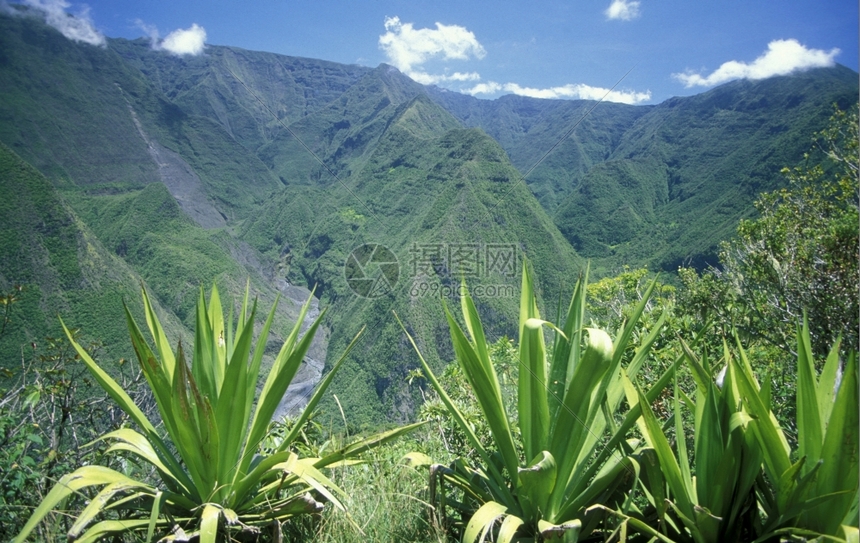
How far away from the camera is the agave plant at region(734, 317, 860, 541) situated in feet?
4.36

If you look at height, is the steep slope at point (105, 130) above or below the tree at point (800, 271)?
above

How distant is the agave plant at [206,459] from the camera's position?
5.42 ft

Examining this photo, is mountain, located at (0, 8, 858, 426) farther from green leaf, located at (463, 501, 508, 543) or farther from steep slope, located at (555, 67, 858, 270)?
green leaf, located at (463, 501, 508, 543)

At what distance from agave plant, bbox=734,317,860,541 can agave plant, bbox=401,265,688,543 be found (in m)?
0.36

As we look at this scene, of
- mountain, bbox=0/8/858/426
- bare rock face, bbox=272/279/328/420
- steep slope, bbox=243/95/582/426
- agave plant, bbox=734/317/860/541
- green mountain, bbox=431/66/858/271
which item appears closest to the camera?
agave plant, bbox=734/317/860/541

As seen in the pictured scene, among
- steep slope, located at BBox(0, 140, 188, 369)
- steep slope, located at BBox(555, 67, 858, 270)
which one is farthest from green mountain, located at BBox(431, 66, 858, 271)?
steep slope, located at BBox(0, 140, 188, 369)

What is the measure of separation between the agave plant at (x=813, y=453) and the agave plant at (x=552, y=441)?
0.36 m

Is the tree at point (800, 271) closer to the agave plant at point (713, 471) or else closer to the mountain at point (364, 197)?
the agave plant at point (713, 471)

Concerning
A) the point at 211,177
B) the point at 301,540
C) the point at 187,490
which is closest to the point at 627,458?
the point at 301,540

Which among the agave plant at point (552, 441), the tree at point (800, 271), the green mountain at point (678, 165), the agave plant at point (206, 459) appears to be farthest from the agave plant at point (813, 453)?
the green mountain at point (678, 165)

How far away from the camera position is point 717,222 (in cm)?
7088

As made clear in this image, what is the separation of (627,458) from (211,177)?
509ft

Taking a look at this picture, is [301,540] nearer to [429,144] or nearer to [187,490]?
[187,490]

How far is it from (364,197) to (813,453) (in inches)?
4983
